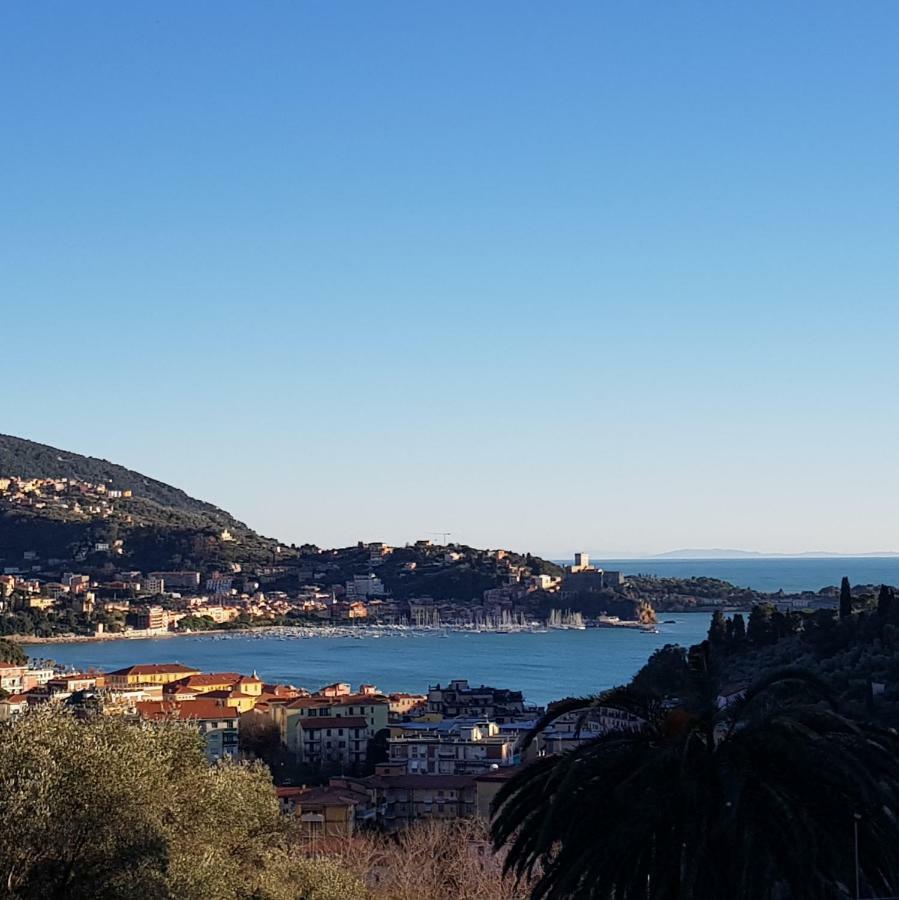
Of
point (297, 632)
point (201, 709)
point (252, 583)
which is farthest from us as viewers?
point (252, 583)

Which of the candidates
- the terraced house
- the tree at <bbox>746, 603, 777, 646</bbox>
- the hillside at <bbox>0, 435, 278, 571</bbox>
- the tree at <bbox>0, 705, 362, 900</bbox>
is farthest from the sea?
the tree at <bbox>0, 705, 362, 900</bbox>

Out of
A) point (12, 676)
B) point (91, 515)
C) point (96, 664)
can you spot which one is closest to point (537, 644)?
point (96, 664)

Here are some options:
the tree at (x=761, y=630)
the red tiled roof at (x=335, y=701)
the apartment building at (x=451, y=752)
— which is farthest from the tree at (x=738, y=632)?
the red tiled roof at (x=335, y=701)

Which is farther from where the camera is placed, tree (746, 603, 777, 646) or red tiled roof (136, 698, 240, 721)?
red tiled roof (136, 698, 240, 721)

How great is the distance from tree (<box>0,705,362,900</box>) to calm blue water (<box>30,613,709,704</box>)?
33329 millimetres

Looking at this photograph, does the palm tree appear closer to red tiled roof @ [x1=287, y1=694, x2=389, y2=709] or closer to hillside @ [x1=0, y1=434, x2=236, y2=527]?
red tiled roof @ [x1=287, y1=694, x2=389, y2=709]

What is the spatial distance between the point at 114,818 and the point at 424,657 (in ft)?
189

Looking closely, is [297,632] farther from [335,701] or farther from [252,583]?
[335,701]

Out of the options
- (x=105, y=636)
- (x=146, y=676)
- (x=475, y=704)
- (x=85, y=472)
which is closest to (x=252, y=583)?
(x=105, y=636)

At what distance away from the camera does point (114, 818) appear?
21.7 ft

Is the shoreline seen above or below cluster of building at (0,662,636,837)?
below

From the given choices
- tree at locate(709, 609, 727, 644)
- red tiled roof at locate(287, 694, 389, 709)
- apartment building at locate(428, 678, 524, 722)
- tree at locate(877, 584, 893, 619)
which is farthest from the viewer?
apartment building at locate(428, 678, 524, 722)

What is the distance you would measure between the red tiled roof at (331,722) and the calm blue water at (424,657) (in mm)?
13313

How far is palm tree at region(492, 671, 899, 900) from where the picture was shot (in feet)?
15.4
